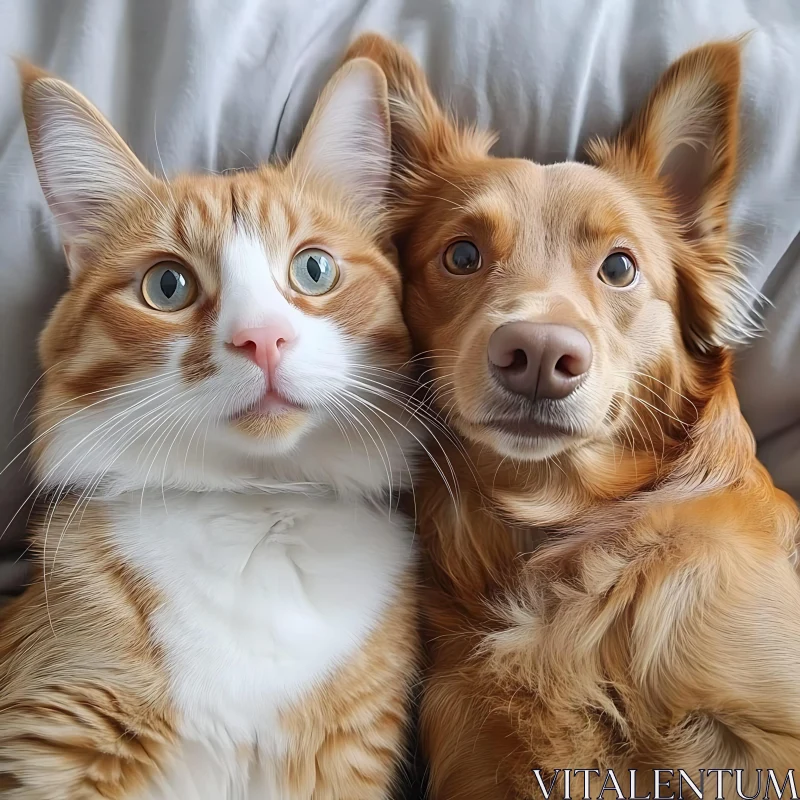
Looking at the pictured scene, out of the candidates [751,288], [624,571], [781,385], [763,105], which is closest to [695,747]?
[624,571]

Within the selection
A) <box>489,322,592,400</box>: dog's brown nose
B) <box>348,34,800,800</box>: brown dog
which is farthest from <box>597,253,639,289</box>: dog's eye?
<box>489,322,592,400</box>: dog's brown nose

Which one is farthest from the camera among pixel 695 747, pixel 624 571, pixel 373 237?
pixel 373 237

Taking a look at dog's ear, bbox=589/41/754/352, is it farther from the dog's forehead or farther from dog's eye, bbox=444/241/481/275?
dog's eye, bbox=444/241/481/275

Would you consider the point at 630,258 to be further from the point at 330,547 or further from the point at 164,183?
the point at 164,183

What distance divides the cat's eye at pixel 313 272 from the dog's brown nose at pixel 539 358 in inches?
14.6

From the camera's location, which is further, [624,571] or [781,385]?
[781,385]

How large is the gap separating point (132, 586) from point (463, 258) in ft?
2.86

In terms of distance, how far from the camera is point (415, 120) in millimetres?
1668

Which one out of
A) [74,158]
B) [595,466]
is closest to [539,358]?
[595,466]

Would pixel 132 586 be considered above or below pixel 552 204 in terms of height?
below

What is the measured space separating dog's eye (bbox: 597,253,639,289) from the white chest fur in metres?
0.67

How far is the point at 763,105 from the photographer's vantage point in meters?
1.62

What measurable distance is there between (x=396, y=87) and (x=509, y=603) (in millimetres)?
1134

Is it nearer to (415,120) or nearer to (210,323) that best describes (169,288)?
(210,323)
